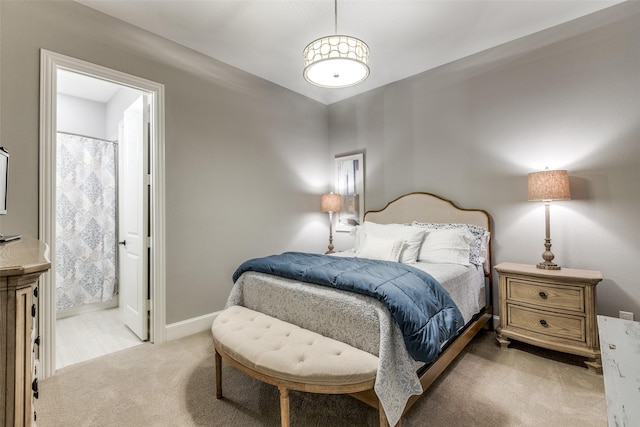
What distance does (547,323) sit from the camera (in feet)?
7.57

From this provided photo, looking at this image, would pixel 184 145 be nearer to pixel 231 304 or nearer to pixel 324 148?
pixel 231 304

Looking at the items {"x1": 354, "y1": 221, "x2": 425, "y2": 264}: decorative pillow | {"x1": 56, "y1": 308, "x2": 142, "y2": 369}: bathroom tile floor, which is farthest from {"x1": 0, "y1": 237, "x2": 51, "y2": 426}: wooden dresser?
{"x1": 354, "y1": 221, "x2": 425, "y2": 264}: decorative pillow

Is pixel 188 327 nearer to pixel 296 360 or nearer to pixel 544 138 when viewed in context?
pixel 296 360

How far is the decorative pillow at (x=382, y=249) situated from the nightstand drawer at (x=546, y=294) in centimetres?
96

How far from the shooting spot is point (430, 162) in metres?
3.44

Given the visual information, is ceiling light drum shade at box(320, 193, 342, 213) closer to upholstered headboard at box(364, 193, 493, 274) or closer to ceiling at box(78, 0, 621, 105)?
upholstered headboard at box(364, 193, 493, 274)

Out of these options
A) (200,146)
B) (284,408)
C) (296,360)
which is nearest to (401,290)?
(296,360)

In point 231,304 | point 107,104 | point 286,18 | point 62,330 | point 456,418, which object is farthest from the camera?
point 107,104

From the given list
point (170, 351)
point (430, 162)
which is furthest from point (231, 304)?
point (430, 162)

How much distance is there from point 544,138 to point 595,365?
1.88m

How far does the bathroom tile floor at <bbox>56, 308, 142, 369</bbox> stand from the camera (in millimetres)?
2506

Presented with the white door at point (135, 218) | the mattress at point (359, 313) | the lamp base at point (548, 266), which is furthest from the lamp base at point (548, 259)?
the white door at point (135, 218)

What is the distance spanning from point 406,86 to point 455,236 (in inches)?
78.8

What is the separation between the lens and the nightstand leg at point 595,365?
2.09 meters
